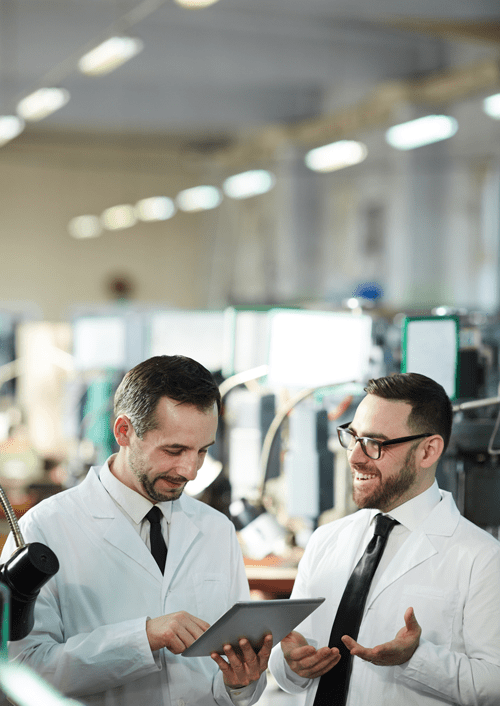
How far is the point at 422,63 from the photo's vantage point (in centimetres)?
834

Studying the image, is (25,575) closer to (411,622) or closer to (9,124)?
(411,622)

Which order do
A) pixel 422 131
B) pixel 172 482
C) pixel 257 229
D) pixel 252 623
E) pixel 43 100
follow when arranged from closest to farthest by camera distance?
pixel 252 623 < pixel 172 482 < pixel 43 100 < pixel 422 131 < pixel 257 229

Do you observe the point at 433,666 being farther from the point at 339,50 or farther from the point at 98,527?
the point at 339,50

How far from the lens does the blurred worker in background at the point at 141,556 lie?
1486 millimetres

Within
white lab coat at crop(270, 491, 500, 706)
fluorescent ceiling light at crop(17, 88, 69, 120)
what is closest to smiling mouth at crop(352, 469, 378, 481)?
white lab coat at crop(270, 491, 500, 706)

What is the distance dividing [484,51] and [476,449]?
251 inches

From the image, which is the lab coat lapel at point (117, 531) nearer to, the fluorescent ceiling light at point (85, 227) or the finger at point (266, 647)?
the finger at point (266, 647)

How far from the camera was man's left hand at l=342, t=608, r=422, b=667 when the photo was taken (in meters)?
1.41

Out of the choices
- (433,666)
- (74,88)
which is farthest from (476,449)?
(74,88)

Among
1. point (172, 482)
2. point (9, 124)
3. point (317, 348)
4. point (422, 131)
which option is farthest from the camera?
point (9, 124)

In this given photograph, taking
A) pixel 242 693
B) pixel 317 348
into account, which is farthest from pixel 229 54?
pixel 242 693

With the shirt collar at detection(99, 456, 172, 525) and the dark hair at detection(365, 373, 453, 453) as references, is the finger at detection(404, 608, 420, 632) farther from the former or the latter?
the shirt collar at detection(99, 456, 172, 525)

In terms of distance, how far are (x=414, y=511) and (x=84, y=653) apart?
69 centimetres

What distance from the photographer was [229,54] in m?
8.23
